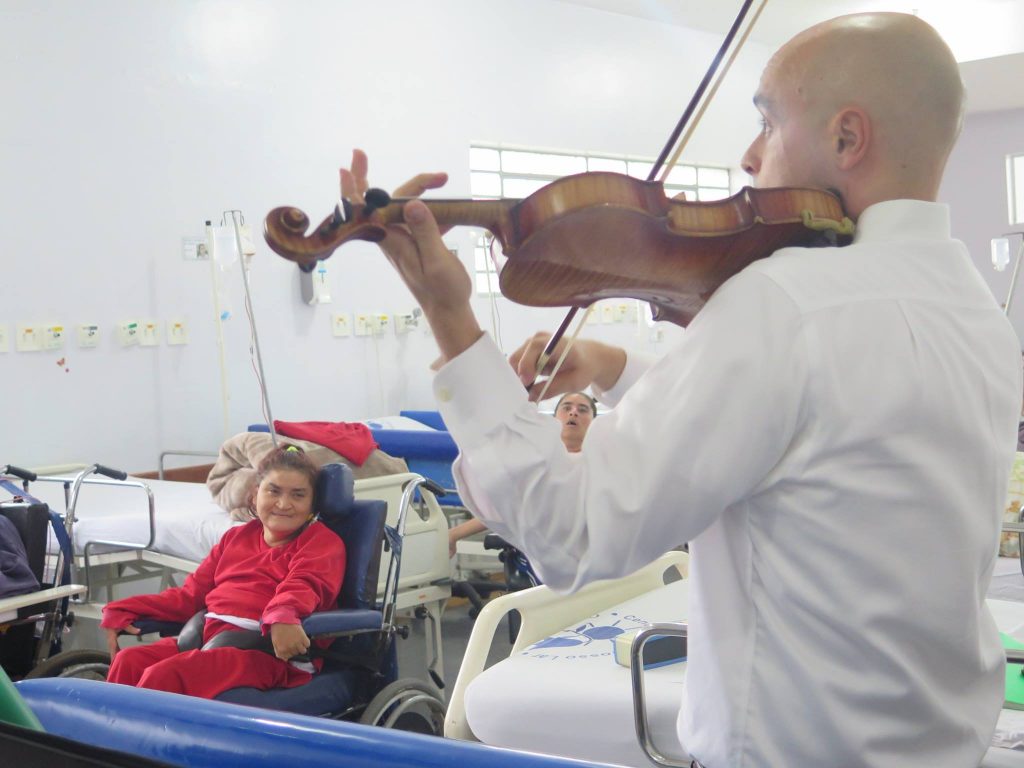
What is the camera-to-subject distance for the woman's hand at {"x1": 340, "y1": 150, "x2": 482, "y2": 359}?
88cm

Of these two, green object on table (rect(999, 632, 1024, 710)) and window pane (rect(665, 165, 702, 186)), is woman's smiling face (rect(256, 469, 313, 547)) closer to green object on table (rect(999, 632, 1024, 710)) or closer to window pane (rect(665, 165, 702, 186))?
green object on table (rect(999, 632, 1024, 710))

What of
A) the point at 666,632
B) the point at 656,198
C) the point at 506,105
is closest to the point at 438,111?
the point at 506,105

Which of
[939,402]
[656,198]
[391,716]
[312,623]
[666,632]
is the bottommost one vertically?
[391,716]

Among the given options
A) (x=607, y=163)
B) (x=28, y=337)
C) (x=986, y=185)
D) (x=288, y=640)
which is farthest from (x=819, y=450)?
(x=986, y=185)

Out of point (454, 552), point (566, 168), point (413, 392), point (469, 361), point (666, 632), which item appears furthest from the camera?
point (566, 168)

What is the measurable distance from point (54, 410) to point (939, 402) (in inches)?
215

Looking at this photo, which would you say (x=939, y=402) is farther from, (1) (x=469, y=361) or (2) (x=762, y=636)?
(1) (x=469, y=361)

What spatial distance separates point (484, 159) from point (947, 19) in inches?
191

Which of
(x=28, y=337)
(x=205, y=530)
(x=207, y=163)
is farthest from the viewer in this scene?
(x=207, y=163)

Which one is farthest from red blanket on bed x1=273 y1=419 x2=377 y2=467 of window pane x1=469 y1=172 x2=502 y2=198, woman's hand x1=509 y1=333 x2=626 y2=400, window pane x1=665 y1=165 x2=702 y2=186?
window pane x1=665 y1=165 x2=702 y2=186

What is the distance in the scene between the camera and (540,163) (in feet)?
28.4

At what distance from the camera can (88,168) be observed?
5793 mm

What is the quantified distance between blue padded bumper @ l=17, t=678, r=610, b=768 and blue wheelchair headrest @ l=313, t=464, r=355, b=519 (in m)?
2.01

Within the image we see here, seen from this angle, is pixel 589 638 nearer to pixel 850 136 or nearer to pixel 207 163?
pixel 850 136
